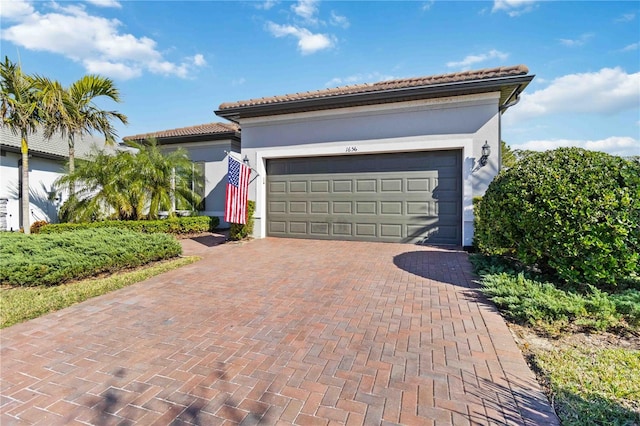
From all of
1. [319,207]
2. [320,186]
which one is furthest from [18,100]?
[319,207]

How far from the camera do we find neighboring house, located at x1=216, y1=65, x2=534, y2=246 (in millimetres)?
8492

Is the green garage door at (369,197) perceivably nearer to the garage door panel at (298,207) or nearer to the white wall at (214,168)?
the garage door panel at (298,207)

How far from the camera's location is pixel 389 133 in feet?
30.3

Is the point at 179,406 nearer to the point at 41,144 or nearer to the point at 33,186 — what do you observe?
the point at 33,186

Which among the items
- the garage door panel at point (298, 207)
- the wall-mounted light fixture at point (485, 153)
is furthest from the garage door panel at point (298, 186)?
the wall-mounted light fixture at point (485, 153)

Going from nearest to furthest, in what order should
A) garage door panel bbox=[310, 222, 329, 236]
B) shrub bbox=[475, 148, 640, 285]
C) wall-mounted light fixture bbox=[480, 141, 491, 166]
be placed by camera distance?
shrub bbox=[475, 148, 640, 285] < wall-mounted light fixture bbox=[480, 141, 491, 166] < garage door panel bbox=[310, 222, 329, 236]

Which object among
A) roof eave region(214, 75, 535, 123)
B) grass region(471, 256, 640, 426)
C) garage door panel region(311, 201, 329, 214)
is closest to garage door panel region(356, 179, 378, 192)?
garage door panel region(311, 201, 329, 214)

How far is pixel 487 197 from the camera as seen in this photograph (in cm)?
580

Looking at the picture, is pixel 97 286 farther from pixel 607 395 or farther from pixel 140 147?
pixel 140 147

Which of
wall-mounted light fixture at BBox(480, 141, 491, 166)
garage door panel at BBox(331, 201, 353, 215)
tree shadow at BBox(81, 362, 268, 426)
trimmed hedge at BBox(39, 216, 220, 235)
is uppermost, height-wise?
wall-mounted light fixture at BBox(480, 141, 491, 166)

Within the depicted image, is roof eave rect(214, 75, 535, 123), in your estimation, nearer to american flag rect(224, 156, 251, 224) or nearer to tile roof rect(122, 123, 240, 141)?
american flag rect(224, 156, 251, 224)

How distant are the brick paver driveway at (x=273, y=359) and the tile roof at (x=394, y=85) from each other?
19.3 ft

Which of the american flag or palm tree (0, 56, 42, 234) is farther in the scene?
palm tree (0, 56, 42, 234)

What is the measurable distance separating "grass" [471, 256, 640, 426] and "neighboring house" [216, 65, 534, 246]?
424cm
